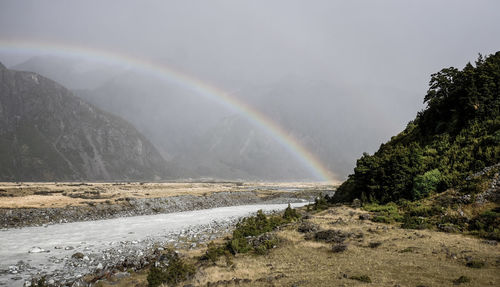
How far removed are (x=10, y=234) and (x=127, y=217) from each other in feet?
61.7

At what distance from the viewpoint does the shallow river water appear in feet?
73.9

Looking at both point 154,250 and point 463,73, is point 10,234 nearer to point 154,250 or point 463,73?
point 154,250

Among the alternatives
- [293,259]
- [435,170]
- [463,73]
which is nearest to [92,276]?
[293,259]

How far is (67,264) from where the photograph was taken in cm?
2383

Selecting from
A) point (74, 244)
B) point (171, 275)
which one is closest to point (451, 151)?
point (171, 275)

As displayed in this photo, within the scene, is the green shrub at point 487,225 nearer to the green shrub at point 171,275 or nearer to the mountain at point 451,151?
the mountain at point 451,151

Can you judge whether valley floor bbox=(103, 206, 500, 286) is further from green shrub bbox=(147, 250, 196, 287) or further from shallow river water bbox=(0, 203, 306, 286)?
shallow river water bbox=(0, 203, 306, 286)

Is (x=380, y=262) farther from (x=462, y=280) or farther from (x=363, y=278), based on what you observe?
(x=462, y=280)

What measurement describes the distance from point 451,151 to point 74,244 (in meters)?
44.2

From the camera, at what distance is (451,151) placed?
113 feet

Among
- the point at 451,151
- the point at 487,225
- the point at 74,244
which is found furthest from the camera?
the point at 451,151

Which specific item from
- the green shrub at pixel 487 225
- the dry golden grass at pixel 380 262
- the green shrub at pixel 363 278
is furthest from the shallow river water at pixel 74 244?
the green shrub at pixel 487 225

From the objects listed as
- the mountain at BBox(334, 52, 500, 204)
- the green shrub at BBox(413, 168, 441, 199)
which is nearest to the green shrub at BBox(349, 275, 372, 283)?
the mountain at BBox(334, 52, 500, 204)

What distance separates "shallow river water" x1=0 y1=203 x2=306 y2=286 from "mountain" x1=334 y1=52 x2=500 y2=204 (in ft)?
74.1
